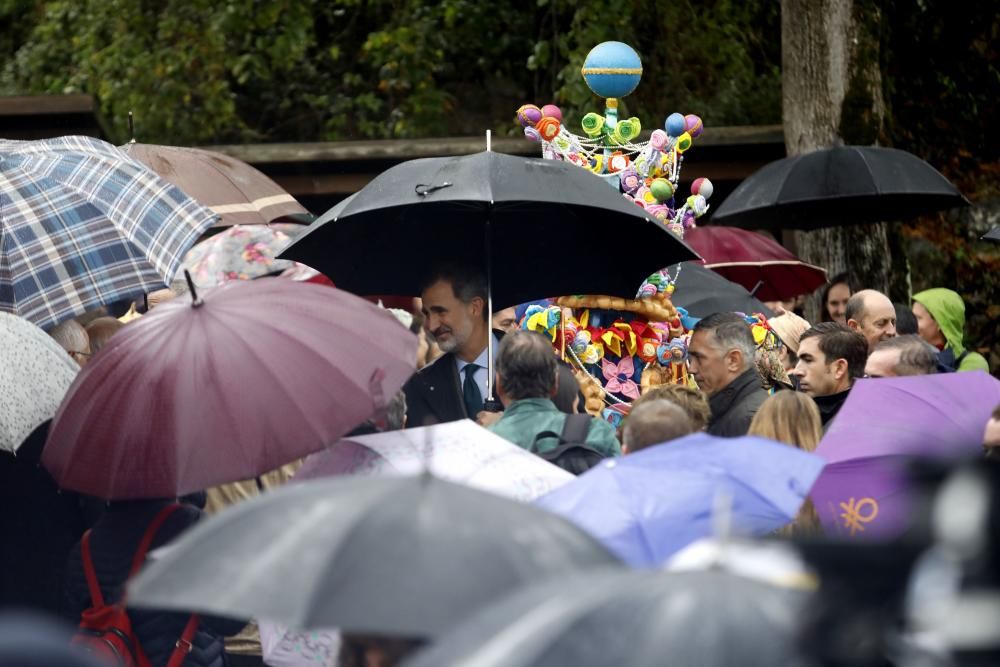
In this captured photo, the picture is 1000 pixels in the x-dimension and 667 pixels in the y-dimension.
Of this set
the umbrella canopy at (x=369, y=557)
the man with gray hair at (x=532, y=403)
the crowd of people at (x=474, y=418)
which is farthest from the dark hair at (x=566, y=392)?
the umbrella canopy at (x=369, y=557)

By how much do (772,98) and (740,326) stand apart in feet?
29.1

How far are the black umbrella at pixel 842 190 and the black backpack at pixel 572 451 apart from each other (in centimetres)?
389

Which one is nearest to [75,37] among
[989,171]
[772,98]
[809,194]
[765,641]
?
[772,98]

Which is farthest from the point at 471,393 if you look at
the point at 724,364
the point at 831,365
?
the point at 831,365

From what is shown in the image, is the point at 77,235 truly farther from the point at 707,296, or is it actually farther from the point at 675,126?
the point at 707,296

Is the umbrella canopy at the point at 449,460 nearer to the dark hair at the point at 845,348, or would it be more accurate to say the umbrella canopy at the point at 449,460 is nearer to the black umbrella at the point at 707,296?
the dark hair at the point at 845,348

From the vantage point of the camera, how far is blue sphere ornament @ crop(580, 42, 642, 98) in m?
7.42

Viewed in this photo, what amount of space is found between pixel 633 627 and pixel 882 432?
8.93 feet

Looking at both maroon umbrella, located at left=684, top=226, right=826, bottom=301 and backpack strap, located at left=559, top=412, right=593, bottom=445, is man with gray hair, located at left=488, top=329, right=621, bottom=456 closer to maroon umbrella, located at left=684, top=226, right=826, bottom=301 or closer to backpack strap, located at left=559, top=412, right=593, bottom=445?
backpack strap, located at left=559, top=412, right=593, bottom=445

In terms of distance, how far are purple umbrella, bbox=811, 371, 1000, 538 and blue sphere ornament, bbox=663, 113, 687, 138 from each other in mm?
2412

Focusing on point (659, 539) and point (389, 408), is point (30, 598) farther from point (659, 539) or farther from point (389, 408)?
point (659, 539)

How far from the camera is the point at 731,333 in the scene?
20.5ft

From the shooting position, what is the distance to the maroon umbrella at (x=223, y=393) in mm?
4492

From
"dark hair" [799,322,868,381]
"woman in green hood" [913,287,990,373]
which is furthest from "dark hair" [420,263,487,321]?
"woman in green hood" [913,287,990,373]
